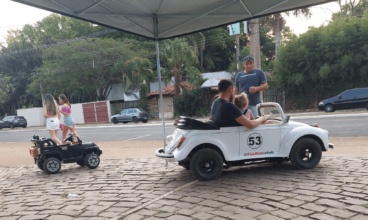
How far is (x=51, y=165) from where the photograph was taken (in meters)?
6.60

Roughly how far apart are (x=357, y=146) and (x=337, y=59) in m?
18.5

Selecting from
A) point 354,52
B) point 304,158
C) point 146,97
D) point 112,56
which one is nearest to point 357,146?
point 304,158

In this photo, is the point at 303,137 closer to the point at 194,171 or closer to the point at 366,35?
the point at 194,171

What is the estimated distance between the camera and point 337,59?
78.4 ft

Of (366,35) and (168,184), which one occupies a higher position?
(366,35)

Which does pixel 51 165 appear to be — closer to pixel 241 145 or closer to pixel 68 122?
pixel 68 122

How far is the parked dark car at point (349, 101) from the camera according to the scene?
20.5 metres

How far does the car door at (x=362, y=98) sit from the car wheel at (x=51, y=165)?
66.5 ft

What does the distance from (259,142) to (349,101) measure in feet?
62.6

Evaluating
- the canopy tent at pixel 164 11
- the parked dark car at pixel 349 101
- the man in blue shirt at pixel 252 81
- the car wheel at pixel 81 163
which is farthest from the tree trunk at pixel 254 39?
the car wheel at pixel 81 163

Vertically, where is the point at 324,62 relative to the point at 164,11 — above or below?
above

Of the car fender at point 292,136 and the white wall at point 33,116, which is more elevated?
the white wall at point 33,116

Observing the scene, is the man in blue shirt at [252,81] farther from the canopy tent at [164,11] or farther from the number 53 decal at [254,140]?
the canopy tent at [164,11]

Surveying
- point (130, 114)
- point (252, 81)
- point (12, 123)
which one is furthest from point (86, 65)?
point (252, 81)
